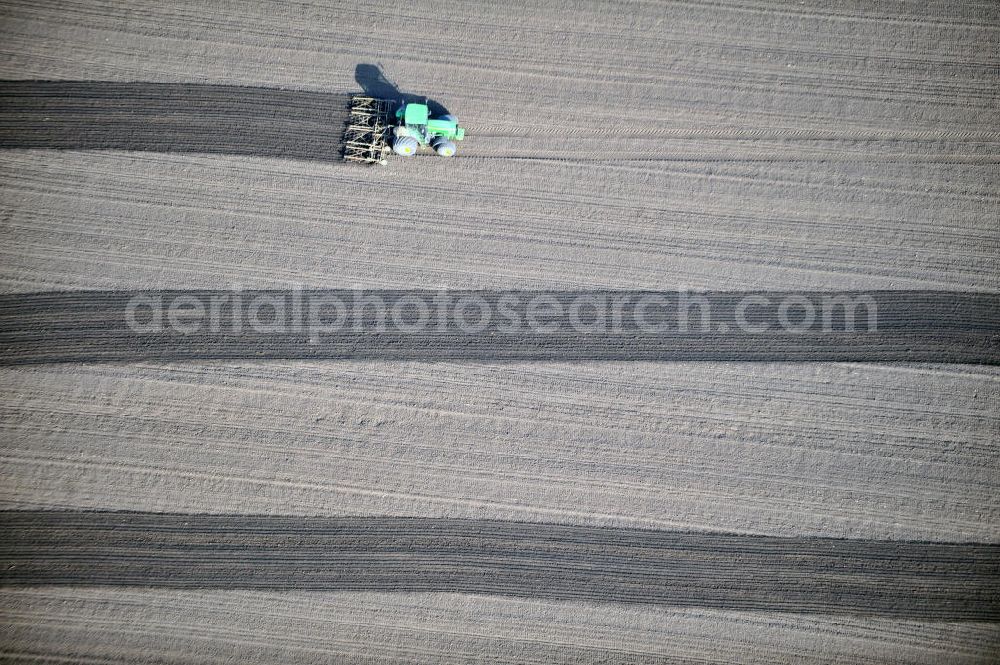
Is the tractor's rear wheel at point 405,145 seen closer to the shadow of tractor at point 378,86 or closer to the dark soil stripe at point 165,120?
the shadow of tractor at point 378,86

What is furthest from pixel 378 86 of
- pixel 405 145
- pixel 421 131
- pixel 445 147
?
pixel 445 147

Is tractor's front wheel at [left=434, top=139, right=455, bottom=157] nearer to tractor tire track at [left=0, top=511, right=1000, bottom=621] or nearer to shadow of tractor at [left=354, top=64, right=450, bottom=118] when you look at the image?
shadow of tractor at [left=354, top=64, right=450, bottom=118]

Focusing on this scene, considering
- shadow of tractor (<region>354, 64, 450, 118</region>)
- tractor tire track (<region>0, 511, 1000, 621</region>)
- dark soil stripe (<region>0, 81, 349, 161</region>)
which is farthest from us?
shadow of tractor (<region>354, 64, 450, 118</region>)

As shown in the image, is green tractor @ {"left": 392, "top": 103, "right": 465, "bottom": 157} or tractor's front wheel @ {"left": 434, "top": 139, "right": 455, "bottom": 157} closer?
green tractor @ {"left": 392, "top": 103, "right": 465, "bottom": 157}

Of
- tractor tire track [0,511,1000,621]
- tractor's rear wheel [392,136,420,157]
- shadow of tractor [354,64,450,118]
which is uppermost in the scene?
shadow of tractor [354,64,450,118]

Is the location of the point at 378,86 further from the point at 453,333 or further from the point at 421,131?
the point at 453,333

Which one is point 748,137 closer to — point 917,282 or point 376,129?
point 917,282

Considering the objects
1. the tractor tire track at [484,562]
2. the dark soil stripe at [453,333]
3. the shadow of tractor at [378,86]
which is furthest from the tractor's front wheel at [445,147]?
the tractor tire track at [484,562]

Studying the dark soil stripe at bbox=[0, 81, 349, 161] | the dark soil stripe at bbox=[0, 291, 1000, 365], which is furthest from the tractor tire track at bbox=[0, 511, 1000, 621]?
the dark soil stripe at bbox=[0, 81, 349, 161]
